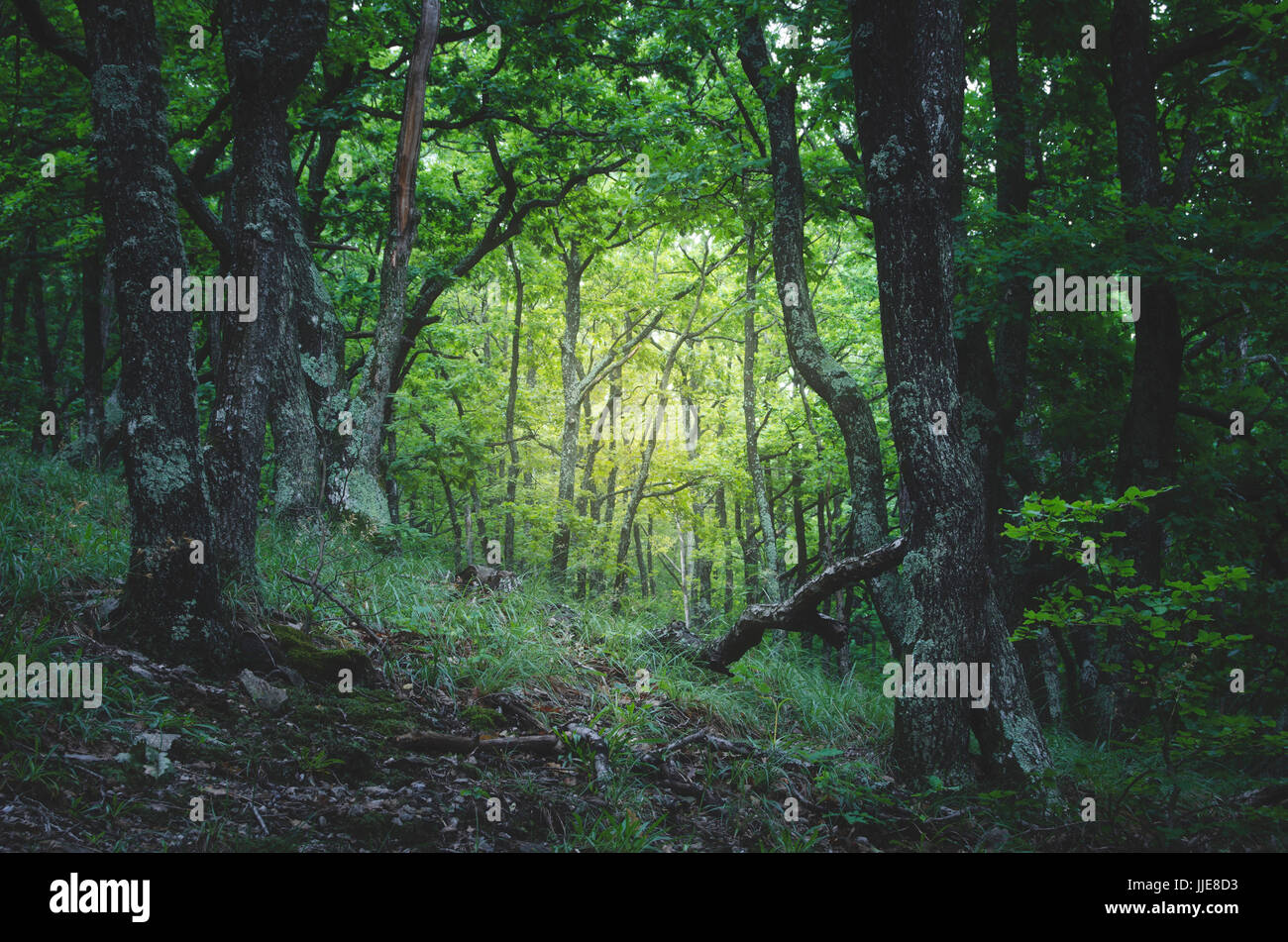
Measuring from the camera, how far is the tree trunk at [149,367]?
14.4 ft

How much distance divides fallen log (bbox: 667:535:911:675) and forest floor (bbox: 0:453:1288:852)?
1.00 feet

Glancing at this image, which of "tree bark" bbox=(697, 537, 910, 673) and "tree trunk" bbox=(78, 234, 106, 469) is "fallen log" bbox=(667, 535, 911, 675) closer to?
"tree bark" bbox=(697, 537, 910, 673)

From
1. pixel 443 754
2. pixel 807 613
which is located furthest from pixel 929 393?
pixel 443 754

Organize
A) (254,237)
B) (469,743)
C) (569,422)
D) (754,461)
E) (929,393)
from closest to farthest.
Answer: (469,743)
(929,393)
(254,237)
(754,461)
(569,422)

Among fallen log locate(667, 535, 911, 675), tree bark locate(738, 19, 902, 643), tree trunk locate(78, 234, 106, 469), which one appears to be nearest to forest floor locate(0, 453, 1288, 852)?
fallen log locate(667, 535, 911, 675)

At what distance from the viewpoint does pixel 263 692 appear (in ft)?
14.4

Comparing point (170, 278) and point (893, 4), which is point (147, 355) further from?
point (893, 4)

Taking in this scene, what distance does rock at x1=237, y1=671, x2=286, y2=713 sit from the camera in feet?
14.3

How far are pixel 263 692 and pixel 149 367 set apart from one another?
2.12m

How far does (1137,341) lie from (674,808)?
24.5 feet

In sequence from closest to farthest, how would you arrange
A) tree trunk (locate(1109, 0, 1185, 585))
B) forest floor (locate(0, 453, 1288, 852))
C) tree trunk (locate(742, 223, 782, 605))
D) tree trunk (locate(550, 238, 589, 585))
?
1. forest floor (locate(0, 453, 1288, 852))
2. tree trunk (locate(1109, 0, 1185, 585))
3. tree trunk (locate(742, 223, 782, 605))
4. tree trunk (locate(550, 238, 589, 585))

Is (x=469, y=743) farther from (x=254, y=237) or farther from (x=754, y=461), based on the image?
(x=754, y=461)

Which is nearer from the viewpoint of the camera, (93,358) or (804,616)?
(804,616)

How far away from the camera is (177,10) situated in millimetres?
10078
